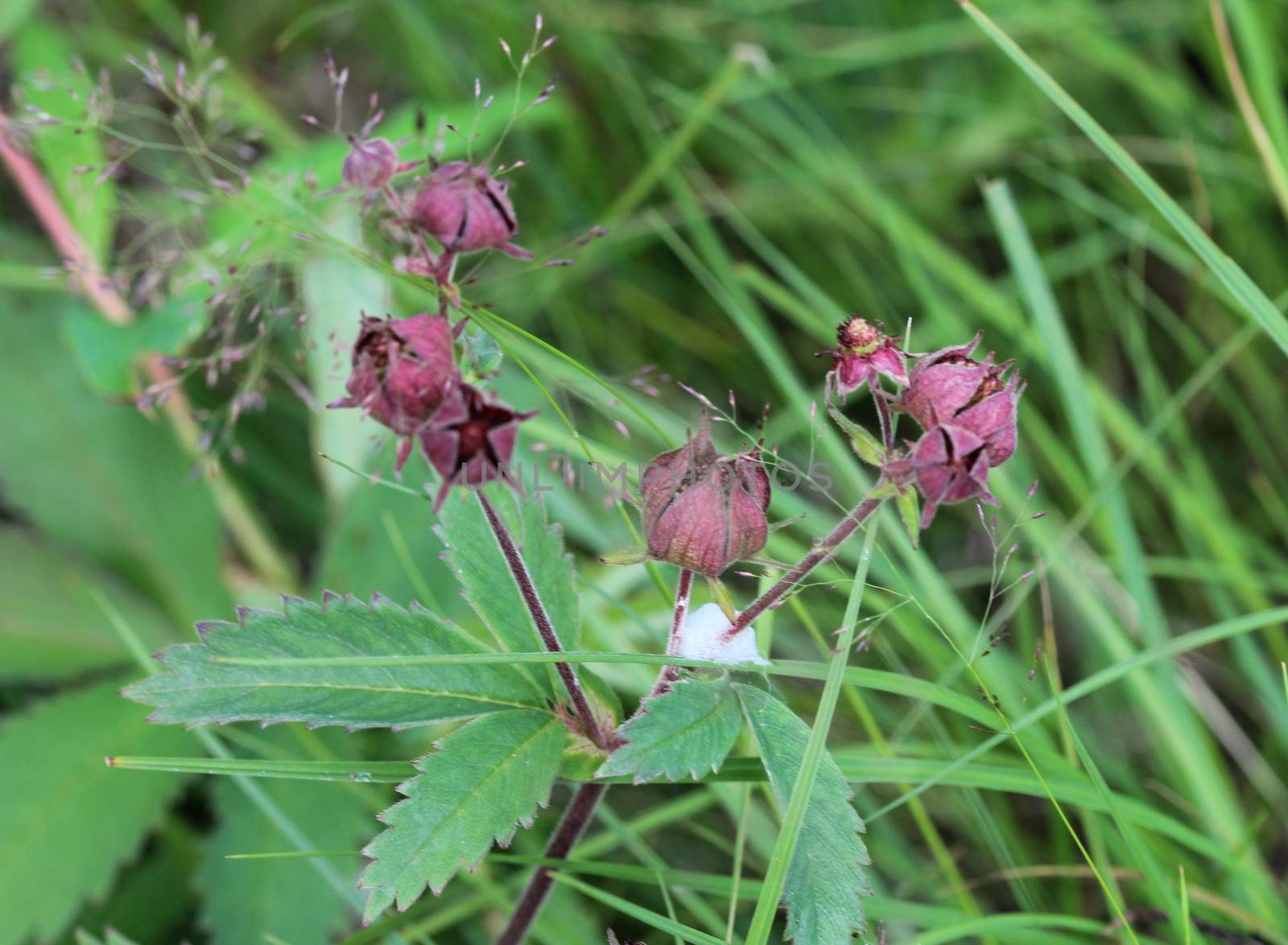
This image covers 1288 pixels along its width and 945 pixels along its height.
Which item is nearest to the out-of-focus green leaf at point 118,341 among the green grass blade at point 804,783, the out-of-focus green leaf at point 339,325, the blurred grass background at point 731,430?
the blurred grass background at point 731,430

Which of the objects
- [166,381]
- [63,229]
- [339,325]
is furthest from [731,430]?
[63,229]

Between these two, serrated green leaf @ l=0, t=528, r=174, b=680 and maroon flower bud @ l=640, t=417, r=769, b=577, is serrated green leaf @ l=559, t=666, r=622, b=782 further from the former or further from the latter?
serrated green leaf @ l=0, t=528, r=174, b=680

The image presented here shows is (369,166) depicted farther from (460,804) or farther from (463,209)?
(460,804)

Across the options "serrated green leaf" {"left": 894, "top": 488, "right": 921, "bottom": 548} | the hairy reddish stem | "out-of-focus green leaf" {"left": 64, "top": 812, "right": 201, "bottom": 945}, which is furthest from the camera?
the hairy reddish stem

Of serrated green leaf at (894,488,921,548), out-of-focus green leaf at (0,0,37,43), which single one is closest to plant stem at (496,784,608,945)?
serrated green leaf at (894,488,921,548)

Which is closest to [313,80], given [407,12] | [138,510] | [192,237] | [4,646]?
[407,12]

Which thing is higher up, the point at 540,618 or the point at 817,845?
the point at 540,618
